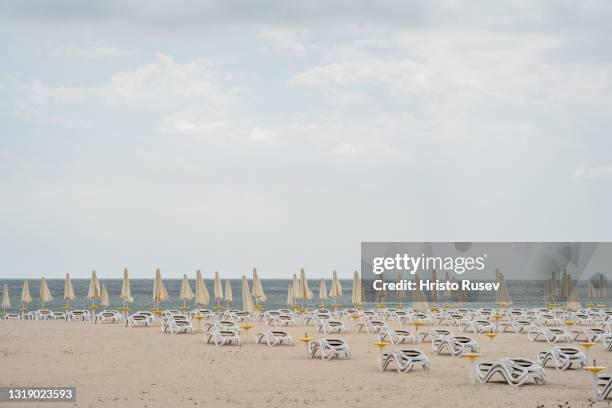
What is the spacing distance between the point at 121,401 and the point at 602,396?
7.11 metres

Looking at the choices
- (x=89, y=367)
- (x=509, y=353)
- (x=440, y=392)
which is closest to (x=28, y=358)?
(x=89, y=367)

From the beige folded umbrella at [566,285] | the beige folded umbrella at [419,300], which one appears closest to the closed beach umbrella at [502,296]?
the beige folded umbrella at [419,300]

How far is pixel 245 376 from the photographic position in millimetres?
12336

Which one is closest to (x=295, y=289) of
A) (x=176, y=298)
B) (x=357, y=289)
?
(x=357, y=289)

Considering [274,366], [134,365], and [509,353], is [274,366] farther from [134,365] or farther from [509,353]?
[509,353]

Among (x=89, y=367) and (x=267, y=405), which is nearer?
(x=267, y=405)

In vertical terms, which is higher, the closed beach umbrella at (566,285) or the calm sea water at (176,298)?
the closed beach umbrella at (566,285)

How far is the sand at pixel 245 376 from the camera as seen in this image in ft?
32.6

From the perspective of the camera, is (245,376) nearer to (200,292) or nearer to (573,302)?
(200,292)

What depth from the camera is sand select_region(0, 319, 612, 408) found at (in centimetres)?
992

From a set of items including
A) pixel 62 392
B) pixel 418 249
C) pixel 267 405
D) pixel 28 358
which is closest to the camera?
pixel 267 405

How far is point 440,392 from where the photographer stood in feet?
35.0

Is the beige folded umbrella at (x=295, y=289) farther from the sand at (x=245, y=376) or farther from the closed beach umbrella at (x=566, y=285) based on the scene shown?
the closed beach umbrella at (x=566, y=285)

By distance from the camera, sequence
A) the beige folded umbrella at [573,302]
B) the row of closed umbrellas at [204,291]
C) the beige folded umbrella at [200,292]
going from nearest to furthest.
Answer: the row of closed umbrellas at [204,291] → the beige folded umbrella at [200,292] → the beige folded umbrella at [573,302]
